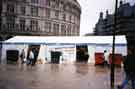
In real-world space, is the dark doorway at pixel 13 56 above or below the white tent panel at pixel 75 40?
below

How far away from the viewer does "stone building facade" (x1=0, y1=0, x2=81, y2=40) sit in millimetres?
60303

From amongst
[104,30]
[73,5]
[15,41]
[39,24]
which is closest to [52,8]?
[39,24]

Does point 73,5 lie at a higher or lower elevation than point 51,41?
higher

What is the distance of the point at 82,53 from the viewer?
110 feet

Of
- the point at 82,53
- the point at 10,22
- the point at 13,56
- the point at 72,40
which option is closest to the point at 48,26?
the point at 10,22

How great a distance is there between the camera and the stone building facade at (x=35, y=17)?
60.3m

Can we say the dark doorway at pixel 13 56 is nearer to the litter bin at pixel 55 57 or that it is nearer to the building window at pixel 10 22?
the litter bin at pixel 55 57

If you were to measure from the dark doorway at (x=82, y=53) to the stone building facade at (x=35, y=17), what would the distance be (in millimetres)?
26510

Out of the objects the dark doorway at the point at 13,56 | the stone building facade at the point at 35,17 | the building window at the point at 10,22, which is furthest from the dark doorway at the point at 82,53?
the building window at the point at 10,22

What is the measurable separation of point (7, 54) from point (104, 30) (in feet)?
342

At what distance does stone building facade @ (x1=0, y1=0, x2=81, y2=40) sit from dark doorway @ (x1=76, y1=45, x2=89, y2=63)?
26510 millimetres

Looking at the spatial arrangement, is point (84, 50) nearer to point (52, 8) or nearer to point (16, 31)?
point (16, 31)

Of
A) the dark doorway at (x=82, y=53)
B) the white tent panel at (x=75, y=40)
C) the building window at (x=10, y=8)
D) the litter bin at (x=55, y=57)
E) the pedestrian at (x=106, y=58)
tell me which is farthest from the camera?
the building window at (x=10, y=8)

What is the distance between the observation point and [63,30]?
73875 mm
